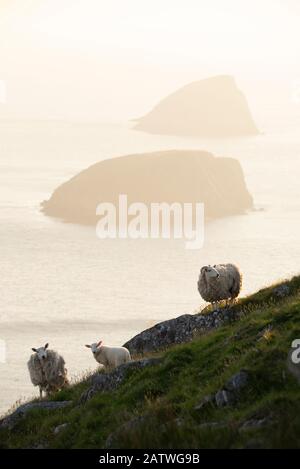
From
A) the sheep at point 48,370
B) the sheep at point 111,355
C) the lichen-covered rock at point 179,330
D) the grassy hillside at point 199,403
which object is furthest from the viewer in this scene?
the sheep at point 48,370

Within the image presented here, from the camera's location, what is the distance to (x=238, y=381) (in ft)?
83.8

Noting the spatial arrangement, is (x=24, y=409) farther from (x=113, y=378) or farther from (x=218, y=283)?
(x=218, y=283)

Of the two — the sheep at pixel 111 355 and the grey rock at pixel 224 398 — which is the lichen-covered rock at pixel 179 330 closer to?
the sheep at pixel 111 355

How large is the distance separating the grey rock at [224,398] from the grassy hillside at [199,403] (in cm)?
14

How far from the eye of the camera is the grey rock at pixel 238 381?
83.3 ft

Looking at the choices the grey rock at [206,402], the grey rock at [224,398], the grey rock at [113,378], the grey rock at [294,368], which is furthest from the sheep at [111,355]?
the grey rock at [294,368]

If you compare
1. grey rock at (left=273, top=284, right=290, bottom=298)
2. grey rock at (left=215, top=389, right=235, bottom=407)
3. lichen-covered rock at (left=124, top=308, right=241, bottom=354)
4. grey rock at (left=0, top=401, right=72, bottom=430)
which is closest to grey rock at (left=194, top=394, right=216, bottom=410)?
grey rock at (left=215, top=389, right=235, bottom=407)

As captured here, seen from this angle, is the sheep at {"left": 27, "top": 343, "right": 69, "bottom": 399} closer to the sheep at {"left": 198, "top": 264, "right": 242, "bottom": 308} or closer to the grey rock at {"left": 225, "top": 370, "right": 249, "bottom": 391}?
the sheep at {"left": 198, "top": 264, "right": 242, "bottom": 308}

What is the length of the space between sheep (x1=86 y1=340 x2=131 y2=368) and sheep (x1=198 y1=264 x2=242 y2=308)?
4.87 meters

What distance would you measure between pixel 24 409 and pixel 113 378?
3159mm

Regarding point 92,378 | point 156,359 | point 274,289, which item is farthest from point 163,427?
point 274,289

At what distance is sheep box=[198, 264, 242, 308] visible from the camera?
39531 mm

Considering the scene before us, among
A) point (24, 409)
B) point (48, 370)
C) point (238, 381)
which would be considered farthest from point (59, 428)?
point (48, 370)
